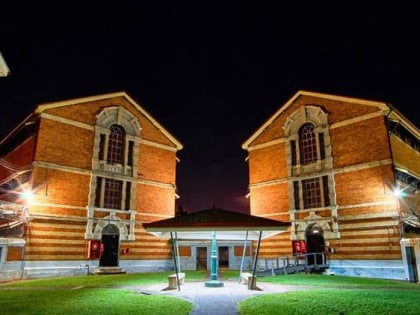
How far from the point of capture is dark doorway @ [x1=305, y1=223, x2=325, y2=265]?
945 inches

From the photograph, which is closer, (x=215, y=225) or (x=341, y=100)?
(x=215, y=225)

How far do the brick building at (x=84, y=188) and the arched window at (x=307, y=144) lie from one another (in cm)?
1108

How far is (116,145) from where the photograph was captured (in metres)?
26.3

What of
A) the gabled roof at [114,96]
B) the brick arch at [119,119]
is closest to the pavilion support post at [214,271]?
the brick arch at [119,119]

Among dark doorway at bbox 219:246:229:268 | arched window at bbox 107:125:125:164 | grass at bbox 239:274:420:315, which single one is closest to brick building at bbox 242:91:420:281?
dark doorway at bbox 219:246:229:268

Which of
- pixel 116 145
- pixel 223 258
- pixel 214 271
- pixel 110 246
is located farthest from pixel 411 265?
pixel 116 145

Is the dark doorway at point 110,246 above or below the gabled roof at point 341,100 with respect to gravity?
below

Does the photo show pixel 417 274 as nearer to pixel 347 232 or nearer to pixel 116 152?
pixel 347 232

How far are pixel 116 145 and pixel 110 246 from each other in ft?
25.1

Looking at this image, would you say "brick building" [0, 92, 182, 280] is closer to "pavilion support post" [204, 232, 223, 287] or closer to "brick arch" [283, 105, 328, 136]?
"brick arch" [283, 105, 328, 136]

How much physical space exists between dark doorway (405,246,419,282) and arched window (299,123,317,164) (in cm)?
908

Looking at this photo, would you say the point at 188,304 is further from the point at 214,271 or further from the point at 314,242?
the point at 314,242

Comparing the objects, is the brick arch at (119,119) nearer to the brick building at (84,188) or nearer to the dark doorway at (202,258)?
the brick building at (84,188)

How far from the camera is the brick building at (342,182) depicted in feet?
68.2
